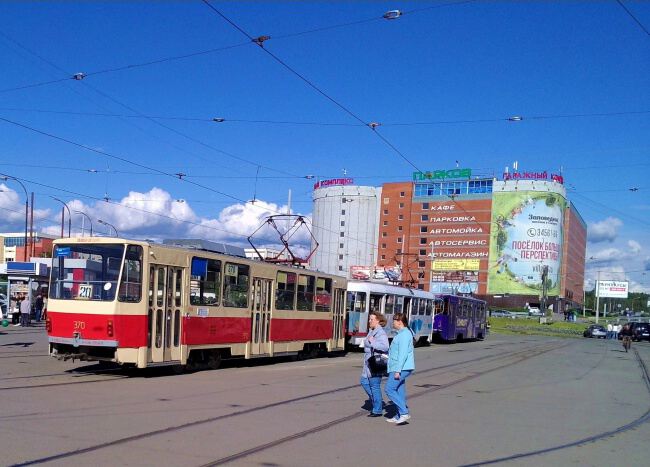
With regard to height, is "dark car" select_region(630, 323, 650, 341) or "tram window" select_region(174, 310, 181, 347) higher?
"tram window" select_region(174, 310, 181, 347)

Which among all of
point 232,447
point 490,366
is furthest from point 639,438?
point 490,366

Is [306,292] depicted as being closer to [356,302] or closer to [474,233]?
[356,302]

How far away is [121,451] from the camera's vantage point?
7.64 metres

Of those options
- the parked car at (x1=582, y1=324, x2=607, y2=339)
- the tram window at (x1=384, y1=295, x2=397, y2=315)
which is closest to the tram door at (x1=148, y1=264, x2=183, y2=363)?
the tram window at (x1=384, y1=295, x2=397, y2=315)

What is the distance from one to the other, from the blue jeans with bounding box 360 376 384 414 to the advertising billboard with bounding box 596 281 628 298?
356ft

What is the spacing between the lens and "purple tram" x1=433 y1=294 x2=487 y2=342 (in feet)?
127

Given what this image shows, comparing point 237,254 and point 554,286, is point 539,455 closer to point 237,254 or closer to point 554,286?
point 237,254

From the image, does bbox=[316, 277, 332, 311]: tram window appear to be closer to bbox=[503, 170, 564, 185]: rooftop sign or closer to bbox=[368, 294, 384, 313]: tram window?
bbox=[368, 294, 384, 313]: tram window

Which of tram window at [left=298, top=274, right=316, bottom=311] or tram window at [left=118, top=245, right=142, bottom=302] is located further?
tram window at [left=298, top=274, right=316, bottom=311]

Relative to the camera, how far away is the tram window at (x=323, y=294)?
882 inches

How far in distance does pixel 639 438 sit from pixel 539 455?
2.64 metres

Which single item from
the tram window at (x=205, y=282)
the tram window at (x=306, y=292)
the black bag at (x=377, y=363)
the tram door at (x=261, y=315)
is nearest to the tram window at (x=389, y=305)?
the tram window at (x=306, y=292)

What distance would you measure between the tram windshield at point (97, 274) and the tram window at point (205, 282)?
1.50 m

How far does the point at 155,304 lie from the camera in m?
14.8
